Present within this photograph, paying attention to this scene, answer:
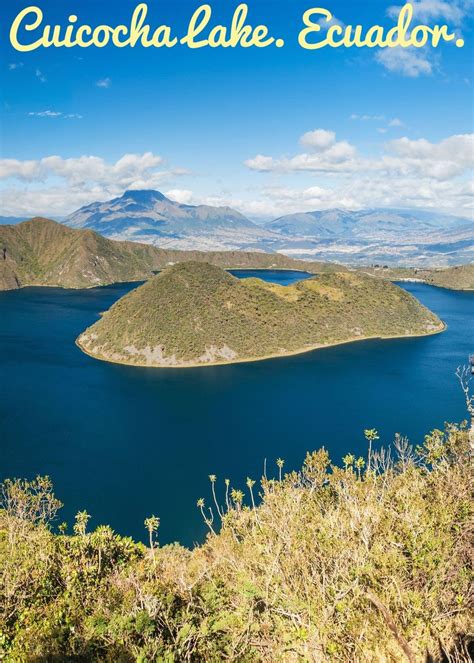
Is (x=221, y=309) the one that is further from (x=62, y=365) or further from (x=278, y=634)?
(x=278, y=634)

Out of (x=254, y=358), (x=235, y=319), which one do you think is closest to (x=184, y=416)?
(x=254, y=358)

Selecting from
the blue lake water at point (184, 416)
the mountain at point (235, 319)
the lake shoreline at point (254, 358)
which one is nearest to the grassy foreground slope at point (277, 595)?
the blue lake water at point (184, 416)

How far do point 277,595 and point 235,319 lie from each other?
4791 inches

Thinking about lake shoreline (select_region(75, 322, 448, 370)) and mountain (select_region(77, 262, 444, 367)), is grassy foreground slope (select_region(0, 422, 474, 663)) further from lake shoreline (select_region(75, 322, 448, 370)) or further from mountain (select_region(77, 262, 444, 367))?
mountain (select_region(77, 262, 444, 367))

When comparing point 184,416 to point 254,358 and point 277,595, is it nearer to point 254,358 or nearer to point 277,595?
point 254,358

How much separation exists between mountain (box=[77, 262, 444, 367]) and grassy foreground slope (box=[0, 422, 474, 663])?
97078 millimetres

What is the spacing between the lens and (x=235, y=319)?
452ft

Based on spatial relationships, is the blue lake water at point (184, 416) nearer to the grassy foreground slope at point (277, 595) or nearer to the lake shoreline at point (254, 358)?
the lake shoreline at point (254, 358)

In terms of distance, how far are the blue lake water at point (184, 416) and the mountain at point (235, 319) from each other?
6641mm

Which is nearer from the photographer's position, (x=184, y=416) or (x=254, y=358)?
(x=184, y=416)

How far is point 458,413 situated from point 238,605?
274 ft

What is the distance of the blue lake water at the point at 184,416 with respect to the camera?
61.9m

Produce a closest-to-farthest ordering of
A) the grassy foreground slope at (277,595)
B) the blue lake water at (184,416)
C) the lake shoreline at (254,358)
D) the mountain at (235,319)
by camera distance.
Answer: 1. the grassy foreground slope at (277,595)
2. the blue lake water at (184,416)
3. the lake shoreline at (254,358)
4. the mountain at (235,319)

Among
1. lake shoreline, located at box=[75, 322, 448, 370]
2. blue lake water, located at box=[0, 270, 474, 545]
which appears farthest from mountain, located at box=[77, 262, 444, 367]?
blue lake water, located at box=[0, 270, 474, 545]
